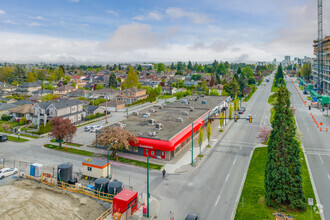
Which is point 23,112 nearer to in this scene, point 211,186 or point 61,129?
point 61,129

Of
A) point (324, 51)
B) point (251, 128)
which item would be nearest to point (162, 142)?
point (251, 128)

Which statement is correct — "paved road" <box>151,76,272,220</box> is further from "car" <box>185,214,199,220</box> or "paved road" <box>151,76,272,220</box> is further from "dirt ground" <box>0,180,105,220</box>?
"dirt ground" <box>0,180,105,220</box>

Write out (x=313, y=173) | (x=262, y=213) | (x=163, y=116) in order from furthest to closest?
(x=163, y=116) < (x=313, y=173) < (x=262, y=213)

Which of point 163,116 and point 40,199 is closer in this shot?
point 40,199

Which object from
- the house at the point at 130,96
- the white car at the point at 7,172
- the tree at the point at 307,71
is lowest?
the white car at the point at 7,172

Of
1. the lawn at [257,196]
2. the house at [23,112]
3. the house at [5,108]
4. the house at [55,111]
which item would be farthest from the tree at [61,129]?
the house at [5,108]

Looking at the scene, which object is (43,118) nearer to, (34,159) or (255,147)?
(34,159)

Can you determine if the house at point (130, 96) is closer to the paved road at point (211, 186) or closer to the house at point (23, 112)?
the house at point (23, 112)
